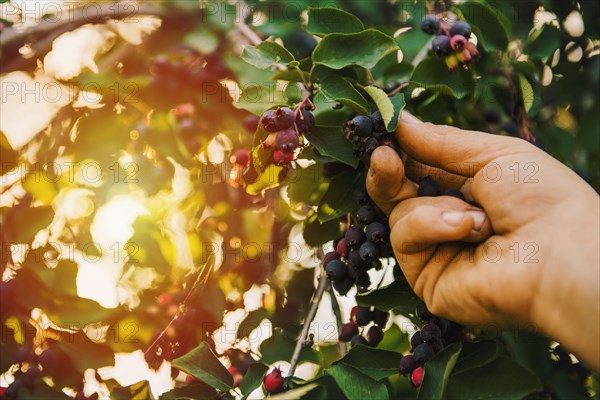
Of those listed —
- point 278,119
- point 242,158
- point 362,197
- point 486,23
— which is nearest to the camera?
point 278,119

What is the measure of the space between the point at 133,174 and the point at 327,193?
0.80 m

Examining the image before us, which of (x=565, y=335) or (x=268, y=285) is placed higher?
(x=565, y=335)

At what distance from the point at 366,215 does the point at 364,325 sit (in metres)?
0.29

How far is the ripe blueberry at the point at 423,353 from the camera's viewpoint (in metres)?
1.32

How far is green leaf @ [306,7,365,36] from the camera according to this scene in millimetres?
1481

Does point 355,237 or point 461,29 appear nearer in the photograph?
point 355,237

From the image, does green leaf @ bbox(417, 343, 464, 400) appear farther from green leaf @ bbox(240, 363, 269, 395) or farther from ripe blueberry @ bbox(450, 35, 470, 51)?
ripe blueberry @ bbox(450, 35, 470, 51)

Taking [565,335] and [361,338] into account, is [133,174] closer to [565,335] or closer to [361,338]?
[361,338]

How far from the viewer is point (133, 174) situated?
2016mm

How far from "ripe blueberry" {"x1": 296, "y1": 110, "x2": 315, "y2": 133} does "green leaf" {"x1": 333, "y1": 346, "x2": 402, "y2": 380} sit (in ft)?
1.47

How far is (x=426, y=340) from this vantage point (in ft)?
4.37

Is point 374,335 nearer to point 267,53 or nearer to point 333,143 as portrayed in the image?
point 333,143

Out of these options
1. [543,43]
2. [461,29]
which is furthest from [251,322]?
[543,43]

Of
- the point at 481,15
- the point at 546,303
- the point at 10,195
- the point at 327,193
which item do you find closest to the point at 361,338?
the point at 327,193
